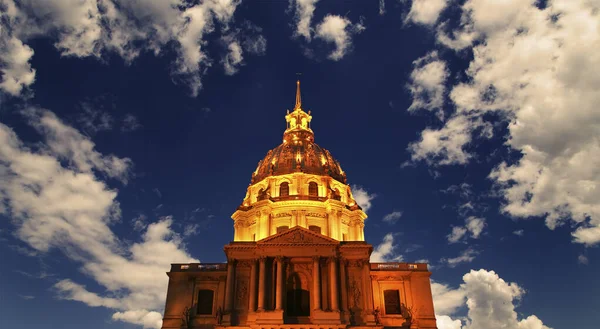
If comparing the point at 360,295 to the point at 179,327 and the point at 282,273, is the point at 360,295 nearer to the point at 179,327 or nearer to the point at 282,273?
the point at 282,273

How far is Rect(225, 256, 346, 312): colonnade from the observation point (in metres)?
46.1

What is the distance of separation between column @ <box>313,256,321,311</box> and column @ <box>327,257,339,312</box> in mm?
1083

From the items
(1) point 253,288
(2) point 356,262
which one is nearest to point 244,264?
(1) point 253,288

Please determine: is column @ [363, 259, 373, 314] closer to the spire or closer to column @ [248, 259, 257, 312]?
column @ [248, 259, 257, 312]

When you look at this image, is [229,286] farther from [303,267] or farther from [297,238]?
[297,238]

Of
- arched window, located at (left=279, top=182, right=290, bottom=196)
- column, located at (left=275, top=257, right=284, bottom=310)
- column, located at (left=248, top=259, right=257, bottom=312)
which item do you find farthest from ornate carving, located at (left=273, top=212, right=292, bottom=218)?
column, located at (left=275, top=257, right=284, bottom=310)

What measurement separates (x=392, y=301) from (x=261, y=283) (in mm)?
13075

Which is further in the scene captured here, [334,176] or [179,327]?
[334,176]

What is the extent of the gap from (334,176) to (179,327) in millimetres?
29971

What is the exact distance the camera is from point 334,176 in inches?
2694

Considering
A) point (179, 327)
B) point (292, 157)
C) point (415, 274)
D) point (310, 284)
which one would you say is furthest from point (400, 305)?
point (292, 157)

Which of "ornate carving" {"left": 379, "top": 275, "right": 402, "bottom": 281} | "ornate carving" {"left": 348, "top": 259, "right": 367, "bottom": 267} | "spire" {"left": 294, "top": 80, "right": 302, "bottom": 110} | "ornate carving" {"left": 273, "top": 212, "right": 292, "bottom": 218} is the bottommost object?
"ornate carving" {"left": 379, "top": 275, "right": 402, "bottom": 281}

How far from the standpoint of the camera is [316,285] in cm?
4666

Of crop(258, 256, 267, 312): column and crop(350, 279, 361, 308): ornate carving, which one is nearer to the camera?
crop(258, 256, 267, 312): column
